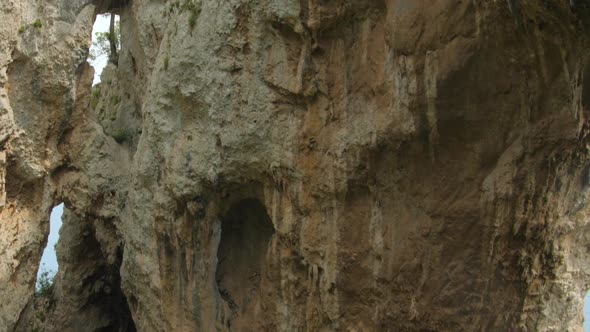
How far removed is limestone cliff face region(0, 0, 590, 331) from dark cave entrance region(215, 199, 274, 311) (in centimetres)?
3

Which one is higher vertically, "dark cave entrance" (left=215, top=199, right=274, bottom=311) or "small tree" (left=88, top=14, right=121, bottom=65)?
"small tree" (left=88, top=14, right=121, bottom=65)

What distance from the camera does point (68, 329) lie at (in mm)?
13992

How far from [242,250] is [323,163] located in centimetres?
240

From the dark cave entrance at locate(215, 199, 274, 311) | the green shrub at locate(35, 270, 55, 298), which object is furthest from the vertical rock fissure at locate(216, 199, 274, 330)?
the green shrub at locate(35, 270, 55, 298)

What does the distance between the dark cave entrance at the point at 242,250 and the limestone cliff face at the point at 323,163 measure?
3 cm

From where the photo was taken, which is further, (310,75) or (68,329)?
(68,329)

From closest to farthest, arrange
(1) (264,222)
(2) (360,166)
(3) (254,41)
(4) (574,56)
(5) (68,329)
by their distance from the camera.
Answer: (4) (574,56), (2) (360,166), (3) (254,41), (1) (264,222), (5) (68,329)

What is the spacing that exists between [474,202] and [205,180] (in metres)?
3.85

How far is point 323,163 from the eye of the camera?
925cm

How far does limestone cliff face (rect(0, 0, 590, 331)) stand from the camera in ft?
25.8

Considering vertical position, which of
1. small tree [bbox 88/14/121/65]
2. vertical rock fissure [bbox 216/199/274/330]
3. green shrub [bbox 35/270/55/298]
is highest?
small tree [bbox 88/14/121/65]

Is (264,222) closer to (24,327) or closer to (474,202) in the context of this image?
(474,202)

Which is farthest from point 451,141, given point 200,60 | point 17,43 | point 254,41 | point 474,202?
point 17,43

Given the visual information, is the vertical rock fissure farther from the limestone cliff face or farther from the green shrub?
the green shrub
